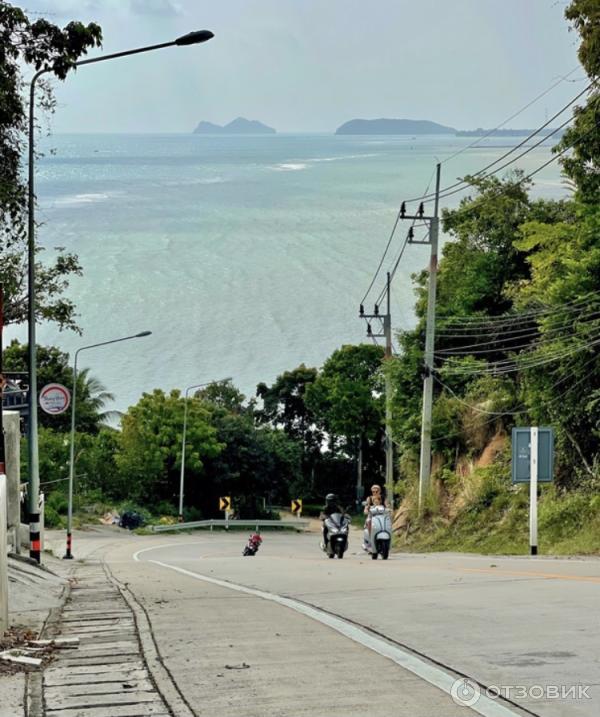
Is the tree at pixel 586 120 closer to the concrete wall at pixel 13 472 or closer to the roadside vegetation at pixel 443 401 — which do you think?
the roadside vegetation at pixel 443 401

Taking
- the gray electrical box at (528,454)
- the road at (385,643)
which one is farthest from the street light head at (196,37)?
the gray electrical box at (528,454)

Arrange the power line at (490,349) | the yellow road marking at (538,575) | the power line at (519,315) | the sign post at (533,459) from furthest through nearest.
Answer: the power line at (490,349) < the power line at (519,315) < the sign post at (533,459) < the yellow road marking at (538,575)

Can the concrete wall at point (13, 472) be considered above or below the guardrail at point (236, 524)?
above

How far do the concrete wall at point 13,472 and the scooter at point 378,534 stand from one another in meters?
7.85

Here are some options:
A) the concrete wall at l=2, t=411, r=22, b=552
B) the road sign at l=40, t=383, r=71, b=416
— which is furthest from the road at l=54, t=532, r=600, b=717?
the road sign at l=40, t=383, r=71, b=416

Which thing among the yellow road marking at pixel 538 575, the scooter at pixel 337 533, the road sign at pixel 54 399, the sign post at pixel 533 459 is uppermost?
the road sign at pixel 54 399

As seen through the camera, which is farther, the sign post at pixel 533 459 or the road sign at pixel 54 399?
the road sign at pixel 54 399

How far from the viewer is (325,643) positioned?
9219 mm

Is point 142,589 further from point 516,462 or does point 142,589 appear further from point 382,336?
point 382,336

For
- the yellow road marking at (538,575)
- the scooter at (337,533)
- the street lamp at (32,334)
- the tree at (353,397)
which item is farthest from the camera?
the tree at (353,397)

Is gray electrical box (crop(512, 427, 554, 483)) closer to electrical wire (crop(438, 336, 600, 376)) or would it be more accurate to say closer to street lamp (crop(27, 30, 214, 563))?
electrical wire (crop(438, 336, 600, 376))

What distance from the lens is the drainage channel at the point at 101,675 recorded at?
7.00 meters

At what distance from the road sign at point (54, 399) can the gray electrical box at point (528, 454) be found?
33.2ft

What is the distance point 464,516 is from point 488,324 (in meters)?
10.8
